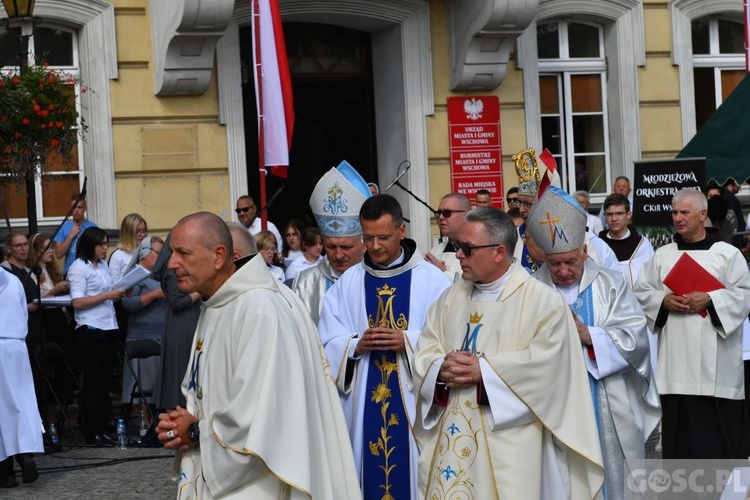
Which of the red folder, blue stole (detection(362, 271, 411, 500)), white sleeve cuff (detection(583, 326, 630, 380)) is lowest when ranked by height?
blue stole (detection(362, 271, 411, 500))

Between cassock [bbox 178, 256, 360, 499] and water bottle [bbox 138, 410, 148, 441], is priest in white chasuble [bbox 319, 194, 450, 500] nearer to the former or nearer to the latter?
cassock [bbox 178, 256, 360, 499]

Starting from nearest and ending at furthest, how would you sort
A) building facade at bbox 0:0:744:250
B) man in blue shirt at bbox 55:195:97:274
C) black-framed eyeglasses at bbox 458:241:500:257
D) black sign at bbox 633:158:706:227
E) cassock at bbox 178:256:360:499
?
cassock at bbox 178:256:360:499, black-framed eyeglasses at bbox 458:241:500:257, black sign at bbox 633:158:706:227, man in blue shirt at bbox 55:195:97:274, building facade at bbox 0:0:744:250

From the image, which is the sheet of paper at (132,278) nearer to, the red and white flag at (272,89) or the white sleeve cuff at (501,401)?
the red and white flag at (272,89)

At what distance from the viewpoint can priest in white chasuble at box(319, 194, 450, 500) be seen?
21.6 ft

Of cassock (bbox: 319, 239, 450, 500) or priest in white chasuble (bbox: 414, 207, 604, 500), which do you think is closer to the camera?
priest in white chasuble (bbox: 414, 207, 604, 500)

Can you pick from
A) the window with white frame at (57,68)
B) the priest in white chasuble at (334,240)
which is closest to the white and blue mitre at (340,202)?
the priest in white chasuble at (334,240)

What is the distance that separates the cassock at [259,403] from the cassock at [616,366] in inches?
66.6

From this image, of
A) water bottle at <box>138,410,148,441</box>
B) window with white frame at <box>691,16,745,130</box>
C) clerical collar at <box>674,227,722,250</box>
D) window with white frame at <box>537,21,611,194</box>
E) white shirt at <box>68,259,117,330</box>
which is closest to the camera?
clerical collar at <box>674,227,722,250</box>

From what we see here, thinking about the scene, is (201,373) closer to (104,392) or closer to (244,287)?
(244,287)

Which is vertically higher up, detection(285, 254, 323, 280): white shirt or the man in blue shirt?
the man in blue shirt

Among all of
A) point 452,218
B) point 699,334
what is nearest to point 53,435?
point 452,218

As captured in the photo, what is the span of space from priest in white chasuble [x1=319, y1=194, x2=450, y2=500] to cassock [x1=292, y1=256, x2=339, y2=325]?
11.9 inches

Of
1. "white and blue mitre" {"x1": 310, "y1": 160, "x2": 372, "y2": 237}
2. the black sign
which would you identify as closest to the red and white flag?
the black sign

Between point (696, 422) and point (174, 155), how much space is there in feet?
22.6
